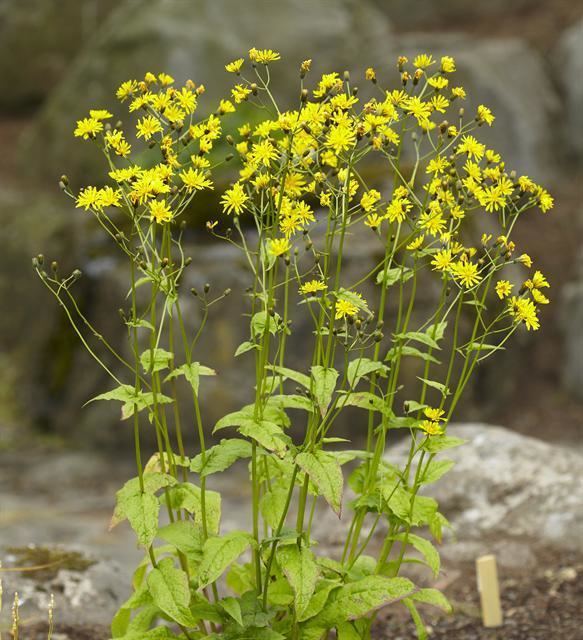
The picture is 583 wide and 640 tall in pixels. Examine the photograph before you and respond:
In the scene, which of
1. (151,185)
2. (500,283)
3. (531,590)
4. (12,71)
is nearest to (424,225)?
(500,283)

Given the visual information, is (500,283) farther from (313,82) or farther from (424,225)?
(313,82)

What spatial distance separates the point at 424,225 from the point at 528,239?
584cm

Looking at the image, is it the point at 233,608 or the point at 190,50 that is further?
the point at 190,50

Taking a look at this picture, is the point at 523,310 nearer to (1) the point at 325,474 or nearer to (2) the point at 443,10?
(1) the point at 325,474

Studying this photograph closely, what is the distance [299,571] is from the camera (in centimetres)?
246

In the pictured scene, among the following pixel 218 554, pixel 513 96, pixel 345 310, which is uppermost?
pixel 513 96

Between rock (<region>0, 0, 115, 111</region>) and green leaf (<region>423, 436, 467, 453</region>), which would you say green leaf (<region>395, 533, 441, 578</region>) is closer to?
green leaf (<region>423, 436, 467, 453</region>)

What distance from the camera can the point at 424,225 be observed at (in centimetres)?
241

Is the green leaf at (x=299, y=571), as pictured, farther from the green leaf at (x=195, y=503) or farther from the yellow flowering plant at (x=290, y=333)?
the green leaf at (x=195, y=503)

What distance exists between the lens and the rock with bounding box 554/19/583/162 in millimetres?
9188

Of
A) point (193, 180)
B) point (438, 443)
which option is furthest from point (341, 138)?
point (438, 443)

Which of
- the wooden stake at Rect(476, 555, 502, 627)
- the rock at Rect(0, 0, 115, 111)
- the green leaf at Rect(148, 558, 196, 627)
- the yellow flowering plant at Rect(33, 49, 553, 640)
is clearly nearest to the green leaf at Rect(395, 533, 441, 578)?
the yellow flowering plant at Rect(33, 49, 553, 640)

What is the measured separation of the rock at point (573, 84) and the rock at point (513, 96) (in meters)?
0.12

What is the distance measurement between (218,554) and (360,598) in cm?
39
